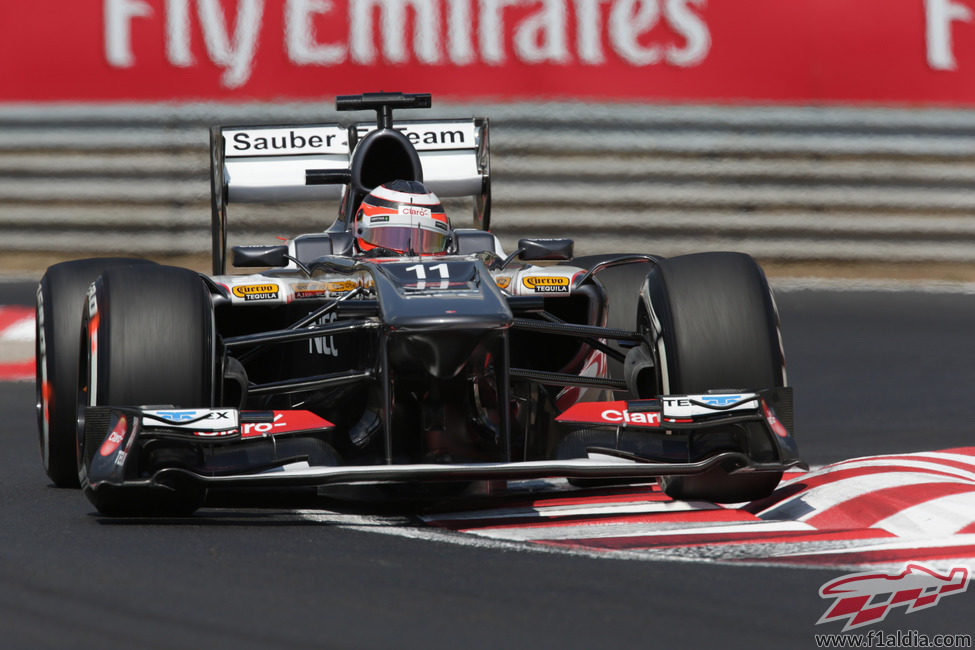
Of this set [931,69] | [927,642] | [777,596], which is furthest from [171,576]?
[931,69]

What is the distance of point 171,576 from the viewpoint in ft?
15.2

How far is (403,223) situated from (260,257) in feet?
2.26

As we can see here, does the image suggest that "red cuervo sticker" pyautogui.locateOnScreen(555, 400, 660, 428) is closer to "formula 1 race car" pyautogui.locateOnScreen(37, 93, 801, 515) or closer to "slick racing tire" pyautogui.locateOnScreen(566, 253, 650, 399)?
"formula 1 race car" pyautogui.locateOnScreen(37, 93, 801, 515)

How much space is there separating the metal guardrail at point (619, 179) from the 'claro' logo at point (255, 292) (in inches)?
238

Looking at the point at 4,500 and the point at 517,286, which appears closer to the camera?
the point at 4,500

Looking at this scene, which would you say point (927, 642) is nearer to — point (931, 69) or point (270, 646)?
point (270, 646)

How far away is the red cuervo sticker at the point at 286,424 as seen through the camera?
540 cm

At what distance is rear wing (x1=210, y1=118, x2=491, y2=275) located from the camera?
325 inches

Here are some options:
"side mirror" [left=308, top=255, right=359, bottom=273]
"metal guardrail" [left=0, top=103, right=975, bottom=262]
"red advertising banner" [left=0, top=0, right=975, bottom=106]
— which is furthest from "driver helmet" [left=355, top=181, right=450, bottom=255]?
"red advertising banner" [left=0, top=0, right=975, bottom=106]

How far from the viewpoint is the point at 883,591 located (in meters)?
4.34

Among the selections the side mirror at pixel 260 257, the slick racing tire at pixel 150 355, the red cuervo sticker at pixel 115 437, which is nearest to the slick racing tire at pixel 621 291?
the side mirror at pixel 260 257

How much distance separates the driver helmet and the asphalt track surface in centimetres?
136

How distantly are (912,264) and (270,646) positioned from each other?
9269 mm

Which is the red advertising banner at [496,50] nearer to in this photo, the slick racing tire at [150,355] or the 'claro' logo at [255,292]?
the 'claro' logo at [255,292]
